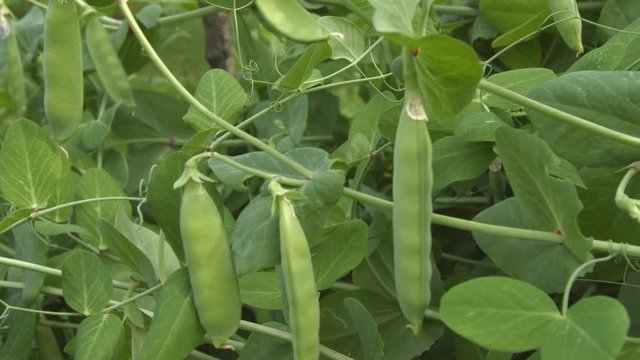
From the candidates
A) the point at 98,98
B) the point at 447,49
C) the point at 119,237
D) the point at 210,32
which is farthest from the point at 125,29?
the point at 447,49

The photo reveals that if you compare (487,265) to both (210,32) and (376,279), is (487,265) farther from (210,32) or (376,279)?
(210,32)

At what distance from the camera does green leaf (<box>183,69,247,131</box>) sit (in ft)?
2.88

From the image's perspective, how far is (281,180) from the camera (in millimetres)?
692

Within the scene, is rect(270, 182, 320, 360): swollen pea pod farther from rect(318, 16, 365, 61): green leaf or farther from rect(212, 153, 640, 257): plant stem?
rect(318, 16, 365, 61): green leaf

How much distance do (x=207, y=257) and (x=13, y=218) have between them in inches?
9.8

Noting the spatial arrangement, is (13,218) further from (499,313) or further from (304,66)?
(499,313)

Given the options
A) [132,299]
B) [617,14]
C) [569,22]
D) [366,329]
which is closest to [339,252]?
[366,329]

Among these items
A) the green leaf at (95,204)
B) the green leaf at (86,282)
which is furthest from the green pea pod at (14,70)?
the green leaf at (86,282)

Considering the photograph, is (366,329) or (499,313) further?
(366,329)

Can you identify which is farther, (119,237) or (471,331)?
(119,237)

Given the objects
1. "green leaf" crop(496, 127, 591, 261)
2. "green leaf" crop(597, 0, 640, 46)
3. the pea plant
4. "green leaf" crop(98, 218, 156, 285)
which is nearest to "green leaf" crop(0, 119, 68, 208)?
the pea plant

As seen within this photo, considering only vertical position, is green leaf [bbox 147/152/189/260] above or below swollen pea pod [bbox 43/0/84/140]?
below

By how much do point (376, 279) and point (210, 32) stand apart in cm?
71

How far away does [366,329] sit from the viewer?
0.74 meters
